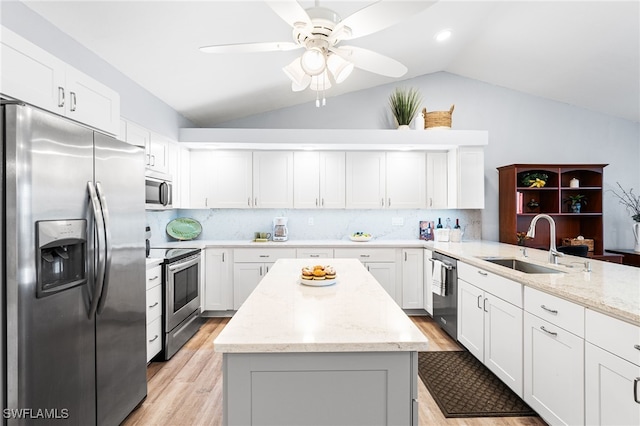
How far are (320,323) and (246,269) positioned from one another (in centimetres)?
284

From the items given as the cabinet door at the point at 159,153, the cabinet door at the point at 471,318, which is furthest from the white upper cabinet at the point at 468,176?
the cabinet door at the point at 159,153

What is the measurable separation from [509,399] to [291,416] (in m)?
1.95

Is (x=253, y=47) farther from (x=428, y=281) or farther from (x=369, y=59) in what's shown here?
(x=428, y=281)

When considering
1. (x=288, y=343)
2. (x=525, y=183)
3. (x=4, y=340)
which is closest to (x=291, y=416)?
(x=288, y=343)

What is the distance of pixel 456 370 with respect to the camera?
272 cm

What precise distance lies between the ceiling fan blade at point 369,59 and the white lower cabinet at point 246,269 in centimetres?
259

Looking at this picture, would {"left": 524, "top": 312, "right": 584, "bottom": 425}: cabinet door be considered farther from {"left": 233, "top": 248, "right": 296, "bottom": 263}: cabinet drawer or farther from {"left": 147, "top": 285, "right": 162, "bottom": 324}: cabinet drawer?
{"left": 147, "top": 285, "right": 162, "bottom": 324}: cabinet drawer

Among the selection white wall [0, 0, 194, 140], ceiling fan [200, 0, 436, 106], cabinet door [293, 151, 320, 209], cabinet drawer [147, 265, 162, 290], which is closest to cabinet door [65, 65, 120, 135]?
white wall [0, 0, 194, 140]

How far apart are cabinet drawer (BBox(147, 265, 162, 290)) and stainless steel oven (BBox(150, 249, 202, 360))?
0.05 meters

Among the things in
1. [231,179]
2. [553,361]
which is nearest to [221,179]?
[231,179]

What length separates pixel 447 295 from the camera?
3.34 metres

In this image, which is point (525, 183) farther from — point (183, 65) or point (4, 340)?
point (4, 340)

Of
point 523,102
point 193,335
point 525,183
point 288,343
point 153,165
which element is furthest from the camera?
point 523,102

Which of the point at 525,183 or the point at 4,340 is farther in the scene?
the point at 525,183
